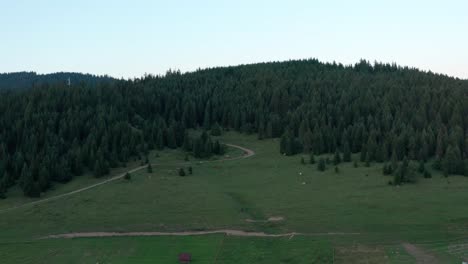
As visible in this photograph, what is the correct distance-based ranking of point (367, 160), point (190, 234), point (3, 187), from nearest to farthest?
1. point (190, 234)
2. point (3, 187)
3. point (367, 160)

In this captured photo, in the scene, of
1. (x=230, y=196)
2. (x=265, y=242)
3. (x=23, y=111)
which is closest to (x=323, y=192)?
(x=230, y=196)

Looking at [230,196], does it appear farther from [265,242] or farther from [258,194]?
[265,242]

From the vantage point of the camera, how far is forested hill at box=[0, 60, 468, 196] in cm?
11269

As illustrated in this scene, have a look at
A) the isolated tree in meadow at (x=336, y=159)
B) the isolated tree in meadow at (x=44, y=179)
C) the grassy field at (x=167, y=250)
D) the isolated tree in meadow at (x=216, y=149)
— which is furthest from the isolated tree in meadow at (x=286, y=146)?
the grassy field at (x=167, y=250)

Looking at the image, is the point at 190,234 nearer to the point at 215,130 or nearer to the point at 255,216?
the point at 255,216

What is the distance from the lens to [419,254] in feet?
185

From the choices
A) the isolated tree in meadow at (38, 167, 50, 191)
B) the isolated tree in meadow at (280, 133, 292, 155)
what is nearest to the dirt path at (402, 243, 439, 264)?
the isolated tree in meadow at (280, 133, 292, 155)

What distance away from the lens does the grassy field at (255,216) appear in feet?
198

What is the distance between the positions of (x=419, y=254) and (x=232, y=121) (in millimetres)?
117129

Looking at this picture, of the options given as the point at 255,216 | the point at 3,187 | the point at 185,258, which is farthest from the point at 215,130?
the point at 185,258

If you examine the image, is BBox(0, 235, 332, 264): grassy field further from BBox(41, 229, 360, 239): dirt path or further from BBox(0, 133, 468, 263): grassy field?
BBox(41, 229, 360, 239): dirt path

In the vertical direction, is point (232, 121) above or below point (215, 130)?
above

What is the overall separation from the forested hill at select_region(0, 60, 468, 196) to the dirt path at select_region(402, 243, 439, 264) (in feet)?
141

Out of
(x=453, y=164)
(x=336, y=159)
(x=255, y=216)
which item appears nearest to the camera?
(x=255, y=216)
